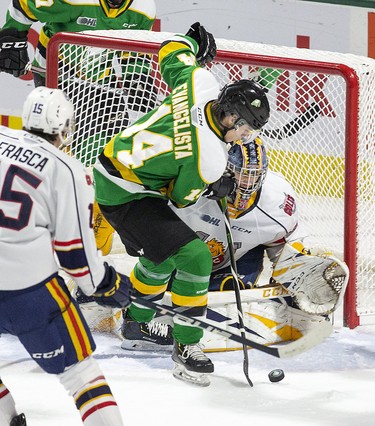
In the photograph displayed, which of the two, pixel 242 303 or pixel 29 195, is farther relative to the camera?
pixel 242 303

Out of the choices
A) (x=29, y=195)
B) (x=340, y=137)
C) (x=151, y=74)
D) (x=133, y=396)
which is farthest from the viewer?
(x=340, y=137)

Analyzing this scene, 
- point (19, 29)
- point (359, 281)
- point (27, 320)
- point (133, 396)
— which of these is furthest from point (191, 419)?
point (19, 29)

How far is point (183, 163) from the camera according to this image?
9.73 ft

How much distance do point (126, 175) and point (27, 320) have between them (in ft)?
2.98

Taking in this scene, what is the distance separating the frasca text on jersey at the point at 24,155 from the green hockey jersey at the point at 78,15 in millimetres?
1898

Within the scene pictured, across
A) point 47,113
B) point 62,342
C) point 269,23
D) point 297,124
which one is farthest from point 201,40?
point 269,23

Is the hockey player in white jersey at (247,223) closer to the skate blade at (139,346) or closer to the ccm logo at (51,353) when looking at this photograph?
the skate blade at (139,346)

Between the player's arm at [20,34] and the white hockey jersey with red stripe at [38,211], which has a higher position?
the player's arm at [20,34]

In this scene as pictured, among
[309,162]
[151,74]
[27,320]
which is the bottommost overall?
[27,320]

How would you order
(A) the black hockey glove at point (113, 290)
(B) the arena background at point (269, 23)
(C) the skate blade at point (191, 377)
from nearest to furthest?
(A) the black hockey glove at point (113, 290) < (C) the skate blade at point (191, 377) < (B) the arena background at point (269, 23)

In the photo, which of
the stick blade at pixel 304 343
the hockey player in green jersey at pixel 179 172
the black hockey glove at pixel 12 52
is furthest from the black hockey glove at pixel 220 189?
the black hockey glove at pixel 12 52

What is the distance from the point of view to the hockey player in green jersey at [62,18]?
13.3ft

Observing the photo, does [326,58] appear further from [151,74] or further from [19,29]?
[19,29]

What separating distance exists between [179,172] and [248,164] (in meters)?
0.39
